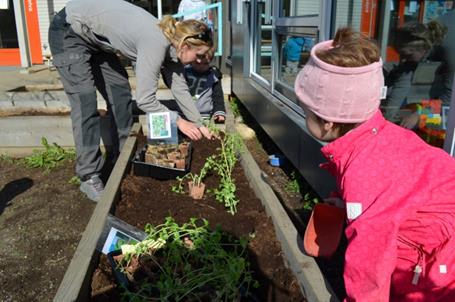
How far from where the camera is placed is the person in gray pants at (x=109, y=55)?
2.89 meters

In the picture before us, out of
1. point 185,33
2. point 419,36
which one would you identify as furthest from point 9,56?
point 419,36

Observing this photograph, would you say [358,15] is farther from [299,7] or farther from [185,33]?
[185,33]

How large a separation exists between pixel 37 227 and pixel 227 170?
1.55 m

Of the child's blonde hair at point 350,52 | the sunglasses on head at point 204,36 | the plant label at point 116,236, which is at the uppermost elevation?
the child's blonde hair at point 350,52

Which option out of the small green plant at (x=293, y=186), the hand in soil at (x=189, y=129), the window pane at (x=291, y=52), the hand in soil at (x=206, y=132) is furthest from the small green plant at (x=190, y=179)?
the window pane at (x=291, y=52)

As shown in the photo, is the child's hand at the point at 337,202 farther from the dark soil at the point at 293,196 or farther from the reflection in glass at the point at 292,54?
the reflection in glass at the point at 292,54

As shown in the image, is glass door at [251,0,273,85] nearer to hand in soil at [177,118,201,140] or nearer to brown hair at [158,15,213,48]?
hand in soil at [177,118,201,140]

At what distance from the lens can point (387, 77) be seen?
109 inches

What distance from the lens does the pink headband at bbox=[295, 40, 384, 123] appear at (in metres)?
1.39

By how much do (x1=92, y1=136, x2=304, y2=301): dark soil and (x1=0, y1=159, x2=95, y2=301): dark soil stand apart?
26.5 inches

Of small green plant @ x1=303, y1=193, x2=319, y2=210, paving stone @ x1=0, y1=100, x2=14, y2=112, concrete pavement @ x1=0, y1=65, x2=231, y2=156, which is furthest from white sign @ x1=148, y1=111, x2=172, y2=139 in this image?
paving stone @ x1=0, y1=100, x2=14, y2=112

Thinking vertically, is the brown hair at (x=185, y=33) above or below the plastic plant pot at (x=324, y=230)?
above

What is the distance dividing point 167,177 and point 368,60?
191cm

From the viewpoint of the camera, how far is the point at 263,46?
5422mm
